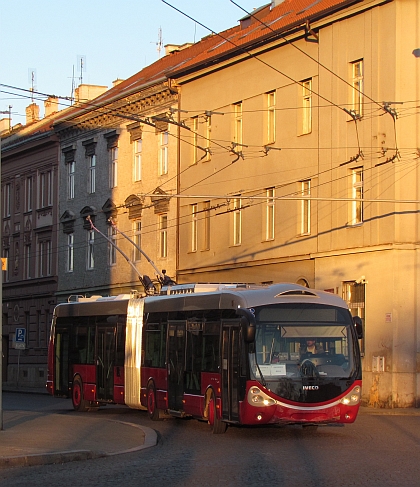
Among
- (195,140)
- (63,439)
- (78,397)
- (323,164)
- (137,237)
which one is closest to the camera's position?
(63,439)

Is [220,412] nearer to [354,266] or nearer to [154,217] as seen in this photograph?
[354,266]

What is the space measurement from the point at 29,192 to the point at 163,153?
15.7 m

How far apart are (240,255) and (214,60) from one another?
284 inches

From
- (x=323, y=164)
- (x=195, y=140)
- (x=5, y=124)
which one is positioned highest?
(x=5, y=124)

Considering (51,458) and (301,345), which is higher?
(301,345)

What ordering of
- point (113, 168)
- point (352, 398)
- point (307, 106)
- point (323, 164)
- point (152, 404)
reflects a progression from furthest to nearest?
point (113, 168)
point (307, 106)
point (323, 164)
point (152, 404)
point (352, 398)

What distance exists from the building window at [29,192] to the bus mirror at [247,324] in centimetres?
3981

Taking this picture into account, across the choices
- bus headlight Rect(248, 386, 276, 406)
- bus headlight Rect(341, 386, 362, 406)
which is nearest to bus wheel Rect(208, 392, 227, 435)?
bus headlight Rect(248, 386, 276, 406)

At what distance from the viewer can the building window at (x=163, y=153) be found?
43.8 meters

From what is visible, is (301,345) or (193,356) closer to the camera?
(301,345)

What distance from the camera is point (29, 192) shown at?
57.8 m

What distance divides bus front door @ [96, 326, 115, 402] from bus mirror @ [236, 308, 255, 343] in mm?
8134

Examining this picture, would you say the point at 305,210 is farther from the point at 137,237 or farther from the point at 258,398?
the point at 258,398

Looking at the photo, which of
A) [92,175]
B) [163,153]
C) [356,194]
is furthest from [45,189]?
[356,194]
